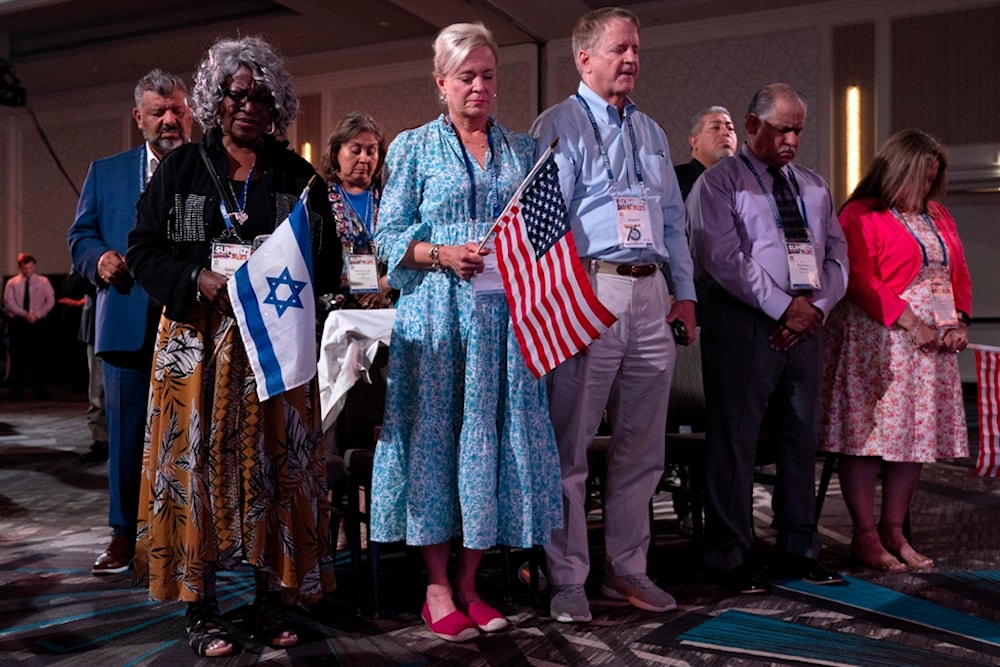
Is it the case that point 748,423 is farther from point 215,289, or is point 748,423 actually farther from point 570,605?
point 215,289

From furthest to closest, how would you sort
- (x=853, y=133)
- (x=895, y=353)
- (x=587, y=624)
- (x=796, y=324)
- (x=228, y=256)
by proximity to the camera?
(x=853, y=133) → (x=895, y=353) → (x=796, y=324) → (x=587, y=624) → (x=228, y=256)

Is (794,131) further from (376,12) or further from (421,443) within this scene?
(376,12)

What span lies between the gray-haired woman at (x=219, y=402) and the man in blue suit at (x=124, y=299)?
80 centimetres

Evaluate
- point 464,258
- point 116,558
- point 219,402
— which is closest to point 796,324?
point 464,258

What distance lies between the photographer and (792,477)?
315 cm

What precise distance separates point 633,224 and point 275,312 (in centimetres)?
103

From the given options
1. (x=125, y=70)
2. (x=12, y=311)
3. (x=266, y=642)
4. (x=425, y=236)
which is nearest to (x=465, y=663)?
(x=266, y=642)

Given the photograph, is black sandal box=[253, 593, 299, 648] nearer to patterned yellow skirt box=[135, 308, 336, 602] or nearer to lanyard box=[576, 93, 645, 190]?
patterned yellow skirt box=[135, 308, 336, 602]

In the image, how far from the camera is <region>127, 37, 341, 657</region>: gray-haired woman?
2.30m

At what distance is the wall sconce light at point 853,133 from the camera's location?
31.9 ft

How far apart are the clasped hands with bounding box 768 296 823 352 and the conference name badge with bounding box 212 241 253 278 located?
1652 mm

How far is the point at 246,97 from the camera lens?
7.83 feet

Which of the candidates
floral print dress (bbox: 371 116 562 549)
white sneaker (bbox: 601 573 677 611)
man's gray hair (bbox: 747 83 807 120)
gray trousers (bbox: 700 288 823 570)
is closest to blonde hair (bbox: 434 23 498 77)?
floral print dress (bbox: 371 116 562 549)

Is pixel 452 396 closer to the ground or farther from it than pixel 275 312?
closer to the ground
